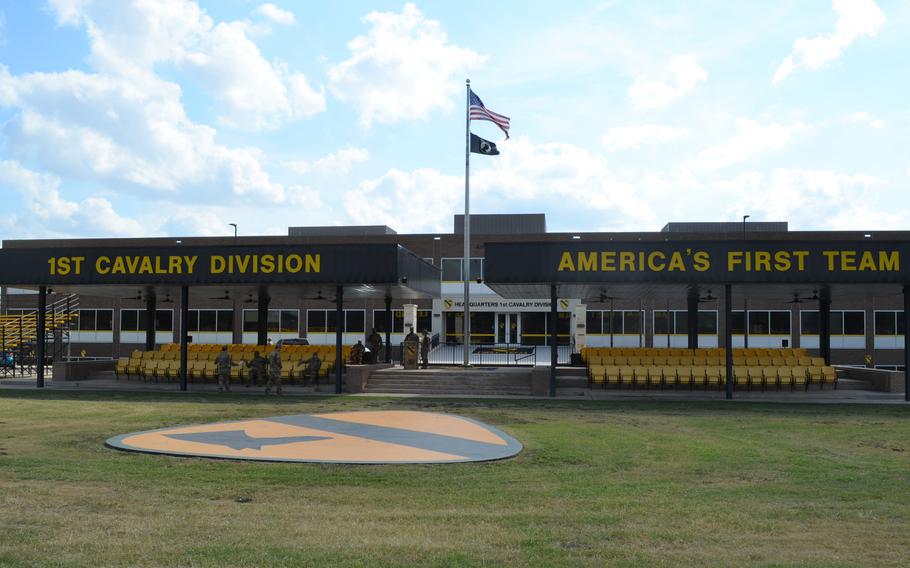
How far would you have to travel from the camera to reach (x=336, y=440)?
14.5 m

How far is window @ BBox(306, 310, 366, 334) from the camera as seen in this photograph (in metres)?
52.2

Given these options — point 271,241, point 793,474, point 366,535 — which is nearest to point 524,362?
point 271,241

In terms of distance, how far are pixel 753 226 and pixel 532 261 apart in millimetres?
42338

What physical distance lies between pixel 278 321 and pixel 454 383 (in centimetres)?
2911

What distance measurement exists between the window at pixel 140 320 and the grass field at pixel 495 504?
40467 mm

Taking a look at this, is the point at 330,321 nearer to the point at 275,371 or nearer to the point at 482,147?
the point at 482,147

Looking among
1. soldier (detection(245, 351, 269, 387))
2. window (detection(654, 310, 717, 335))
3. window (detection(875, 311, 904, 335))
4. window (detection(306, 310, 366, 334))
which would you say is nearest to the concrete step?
soldier (detection(245, 351, 269, 387))

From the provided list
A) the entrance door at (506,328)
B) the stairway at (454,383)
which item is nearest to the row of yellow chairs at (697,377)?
the stairway at (454,383)

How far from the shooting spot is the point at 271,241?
2197 inches

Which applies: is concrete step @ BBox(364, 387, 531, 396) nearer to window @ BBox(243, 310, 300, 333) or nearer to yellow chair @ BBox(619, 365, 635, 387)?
yellow chair @ BBox(619, 365, 635, 387)

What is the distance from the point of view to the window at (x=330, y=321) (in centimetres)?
5222

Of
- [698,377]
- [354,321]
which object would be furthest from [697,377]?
[354,321]

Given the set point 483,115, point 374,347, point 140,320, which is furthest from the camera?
point 140,320

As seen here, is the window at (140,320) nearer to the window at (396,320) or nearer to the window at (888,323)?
the window at (396,320)
